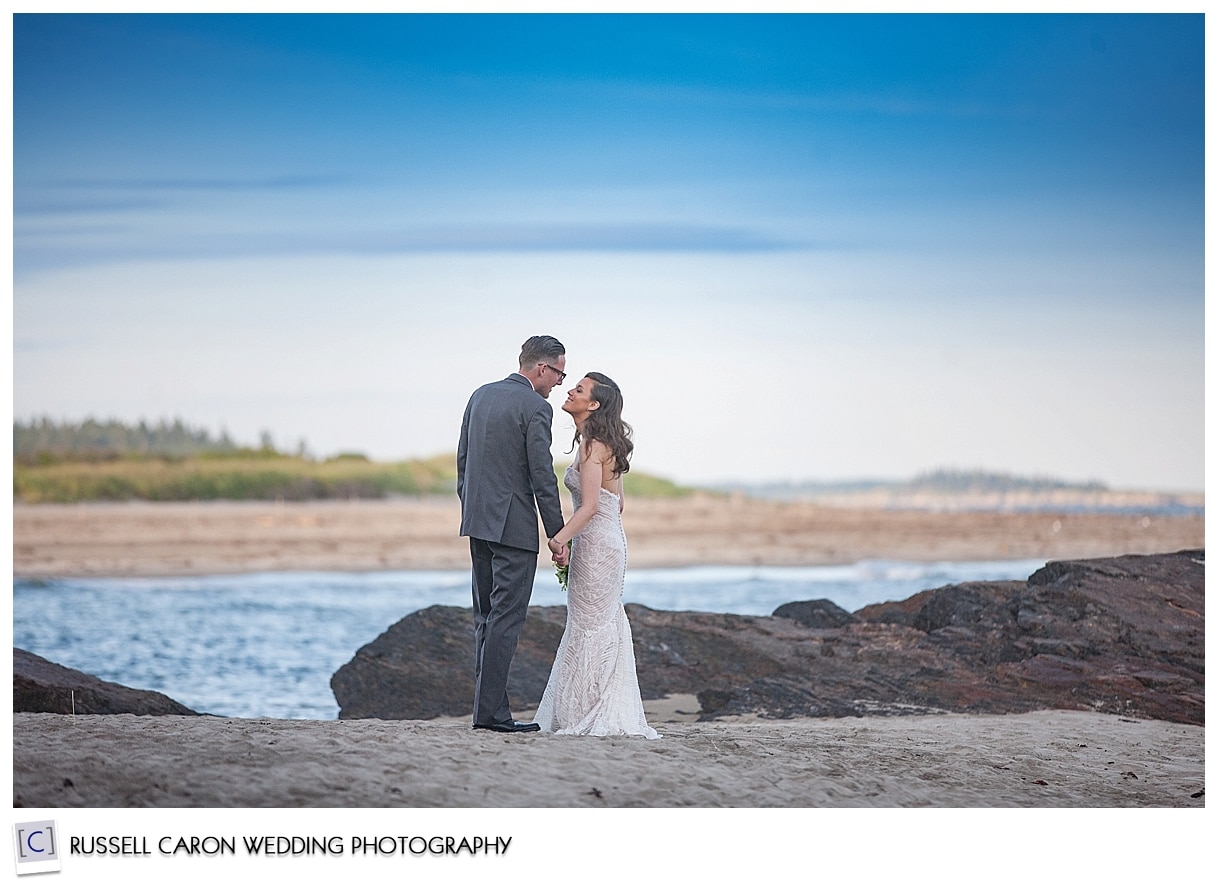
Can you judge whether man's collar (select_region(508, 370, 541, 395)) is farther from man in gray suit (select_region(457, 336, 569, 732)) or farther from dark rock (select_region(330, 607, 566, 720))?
dark rock (select_region(330, 607, 566, 720))

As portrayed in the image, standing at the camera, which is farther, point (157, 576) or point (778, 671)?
point (157, 576)

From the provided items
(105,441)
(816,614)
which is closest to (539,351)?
(816,614)

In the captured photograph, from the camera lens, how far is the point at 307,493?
22.3 m

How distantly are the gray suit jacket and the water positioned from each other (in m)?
5.34

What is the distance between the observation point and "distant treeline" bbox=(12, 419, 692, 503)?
21016mm

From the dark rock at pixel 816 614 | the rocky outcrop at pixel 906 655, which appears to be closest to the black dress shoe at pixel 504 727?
the rocky outcrop at pixel 906 655

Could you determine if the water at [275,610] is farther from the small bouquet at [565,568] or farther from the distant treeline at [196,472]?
the small bouquet at [565,568]

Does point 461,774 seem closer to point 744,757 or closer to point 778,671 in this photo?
point 744,757

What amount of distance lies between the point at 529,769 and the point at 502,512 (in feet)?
3.73

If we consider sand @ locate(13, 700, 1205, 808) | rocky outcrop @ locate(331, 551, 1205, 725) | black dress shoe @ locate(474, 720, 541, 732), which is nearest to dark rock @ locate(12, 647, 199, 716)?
sand @ locate(13, 700, 1205, 808)

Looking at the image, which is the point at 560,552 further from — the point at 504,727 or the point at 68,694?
the point at 68,694

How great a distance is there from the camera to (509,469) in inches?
211

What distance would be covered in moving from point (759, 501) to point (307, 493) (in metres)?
8.22
